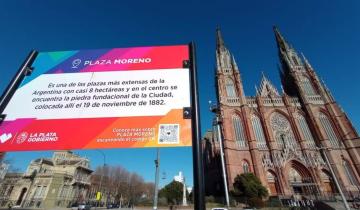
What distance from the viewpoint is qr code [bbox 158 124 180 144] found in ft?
5.84

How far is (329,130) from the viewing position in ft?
126

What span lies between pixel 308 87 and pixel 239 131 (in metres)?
20.5

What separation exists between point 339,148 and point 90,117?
45.9 meters

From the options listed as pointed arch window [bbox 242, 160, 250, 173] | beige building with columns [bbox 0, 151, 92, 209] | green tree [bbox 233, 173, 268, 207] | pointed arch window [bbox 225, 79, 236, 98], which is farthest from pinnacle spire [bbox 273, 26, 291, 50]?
beige building with columns [bbox 0, 151, 92, 209]

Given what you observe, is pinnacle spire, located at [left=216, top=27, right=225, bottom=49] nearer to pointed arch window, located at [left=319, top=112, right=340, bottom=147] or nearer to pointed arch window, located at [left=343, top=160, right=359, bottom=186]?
pointed arch window, located at [left=319, top=112, right=340, bottom=147]

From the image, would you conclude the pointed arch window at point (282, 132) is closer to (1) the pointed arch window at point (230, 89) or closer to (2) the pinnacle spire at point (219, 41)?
(1) the pointed arch window at point (230, 89)

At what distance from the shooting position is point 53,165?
50.0m

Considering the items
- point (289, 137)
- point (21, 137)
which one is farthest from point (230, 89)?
point (21, 137)

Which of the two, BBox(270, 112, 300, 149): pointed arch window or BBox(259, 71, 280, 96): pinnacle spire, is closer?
BBox(270, 112, 300, 149): pointed arch window

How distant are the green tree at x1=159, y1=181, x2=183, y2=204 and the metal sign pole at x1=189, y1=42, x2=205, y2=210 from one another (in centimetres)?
4184

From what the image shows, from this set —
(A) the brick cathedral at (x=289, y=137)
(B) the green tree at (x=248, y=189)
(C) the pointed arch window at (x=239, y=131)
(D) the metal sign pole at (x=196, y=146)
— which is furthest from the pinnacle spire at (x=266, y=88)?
(D) the metal sign pole at (x=196, y=146)

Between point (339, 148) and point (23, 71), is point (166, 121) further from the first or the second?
point (339, 148)

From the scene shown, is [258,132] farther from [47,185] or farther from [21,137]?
[47,185]

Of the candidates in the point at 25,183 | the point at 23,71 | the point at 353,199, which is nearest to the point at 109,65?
the point at 23,71
